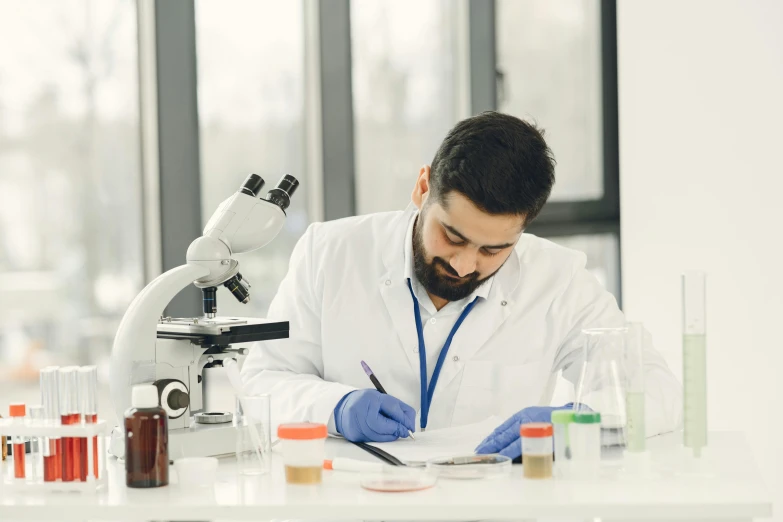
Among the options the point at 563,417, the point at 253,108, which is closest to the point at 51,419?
the point at 563,417

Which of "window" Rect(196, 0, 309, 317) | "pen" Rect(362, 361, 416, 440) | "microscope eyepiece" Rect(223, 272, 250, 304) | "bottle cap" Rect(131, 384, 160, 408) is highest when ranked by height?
"window" Rect(196, 0, 309, 317)

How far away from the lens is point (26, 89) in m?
2.79

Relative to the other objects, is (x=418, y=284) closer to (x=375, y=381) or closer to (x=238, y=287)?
(x=375, y=381)

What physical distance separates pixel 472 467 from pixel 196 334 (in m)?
0.52

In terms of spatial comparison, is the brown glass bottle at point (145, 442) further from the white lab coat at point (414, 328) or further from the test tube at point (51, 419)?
the white lab coat at point (414, 328)

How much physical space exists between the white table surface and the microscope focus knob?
0.62ft

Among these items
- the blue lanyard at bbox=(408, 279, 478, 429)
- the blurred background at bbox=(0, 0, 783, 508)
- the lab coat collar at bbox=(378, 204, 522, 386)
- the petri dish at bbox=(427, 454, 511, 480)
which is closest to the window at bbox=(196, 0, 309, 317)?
the blurred background at bbox=(0, 0, 783, 508)

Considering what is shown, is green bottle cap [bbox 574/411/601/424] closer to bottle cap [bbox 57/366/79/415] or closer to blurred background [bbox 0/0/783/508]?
bottle cap [bbox 57/366/79/415]

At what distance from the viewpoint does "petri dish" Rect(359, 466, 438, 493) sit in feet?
4.04

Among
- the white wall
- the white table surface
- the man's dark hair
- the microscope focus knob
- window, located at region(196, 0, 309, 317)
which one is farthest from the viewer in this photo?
window, located at region(196, 0, 309, 317)

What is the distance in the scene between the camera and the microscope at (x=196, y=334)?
1463 millimetres

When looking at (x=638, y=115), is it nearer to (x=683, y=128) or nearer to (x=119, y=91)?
(x=683, y=128)

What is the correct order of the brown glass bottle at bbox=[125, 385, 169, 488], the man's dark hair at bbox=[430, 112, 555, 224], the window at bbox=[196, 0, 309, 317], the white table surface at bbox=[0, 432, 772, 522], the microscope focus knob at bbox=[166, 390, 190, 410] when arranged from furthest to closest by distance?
the window at bbox=[196, 0, 309, 317], the man's dark hair at bbox=[430, 112, 555, 224], the microscope focus knob at bbox=[166, 390, 190, 410], the brown glass bottle at bbox=[125, 385, 169, 488], the white table surface at bbox=[0, 432, 772, 522]

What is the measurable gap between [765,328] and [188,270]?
1.86 meters
